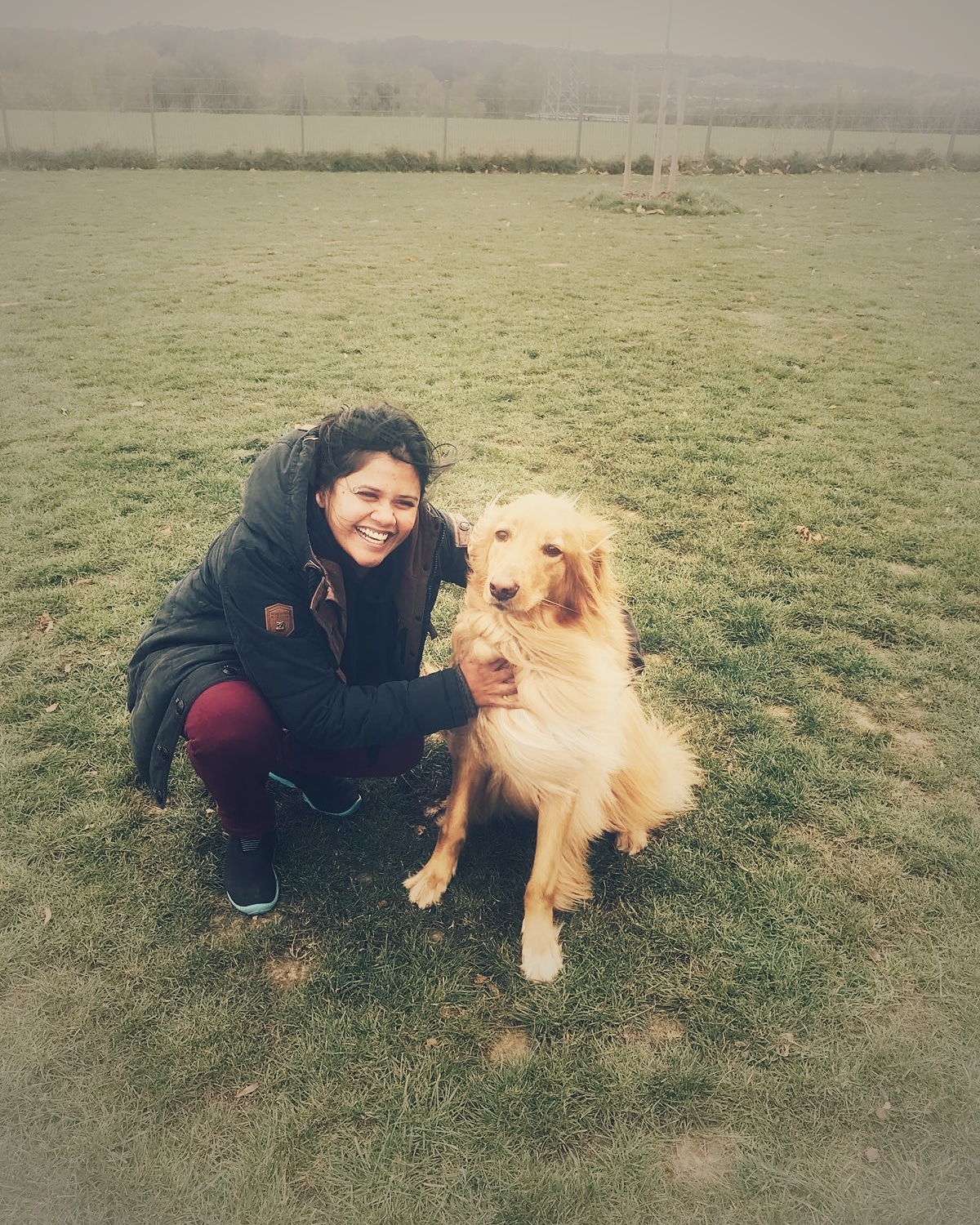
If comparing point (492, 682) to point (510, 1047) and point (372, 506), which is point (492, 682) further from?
point (510, 1047)

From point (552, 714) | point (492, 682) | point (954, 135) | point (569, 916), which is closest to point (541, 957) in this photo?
point (569, 916)

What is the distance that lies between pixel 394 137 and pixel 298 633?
1087 inches

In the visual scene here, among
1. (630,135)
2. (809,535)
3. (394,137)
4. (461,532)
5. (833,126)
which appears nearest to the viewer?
(461,532)

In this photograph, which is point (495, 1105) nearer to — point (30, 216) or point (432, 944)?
point (432, 944)

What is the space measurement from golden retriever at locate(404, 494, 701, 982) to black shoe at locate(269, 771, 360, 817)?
422 mm

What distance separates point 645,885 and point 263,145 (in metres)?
25.0

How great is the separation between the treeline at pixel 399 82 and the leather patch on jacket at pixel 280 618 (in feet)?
56.6

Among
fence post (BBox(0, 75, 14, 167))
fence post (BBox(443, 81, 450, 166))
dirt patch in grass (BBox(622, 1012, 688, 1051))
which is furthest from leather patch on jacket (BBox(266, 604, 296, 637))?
fence post (BBox(0, 75, 14, 167))

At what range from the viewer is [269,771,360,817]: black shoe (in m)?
2.84

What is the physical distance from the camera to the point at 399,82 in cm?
2977

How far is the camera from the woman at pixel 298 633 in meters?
2.20

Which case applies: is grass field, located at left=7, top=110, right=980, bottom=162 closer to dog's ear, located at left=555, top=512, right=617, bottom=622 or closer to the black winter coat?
dog's ear, located at left=555, top=512, right=617, bottom=622

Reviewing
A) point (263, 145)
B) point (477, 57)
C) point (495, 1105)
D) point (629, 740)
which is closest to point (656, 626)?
point (629, 740)

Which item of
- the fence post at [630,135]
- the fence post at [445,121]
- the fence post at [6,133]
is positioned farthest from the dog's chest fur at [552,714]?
the fence post at [6,133]
